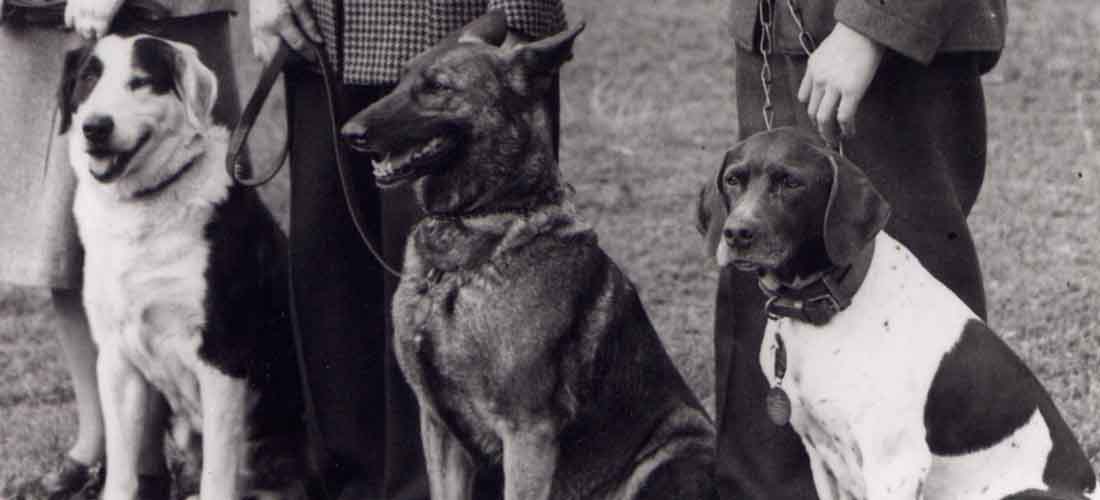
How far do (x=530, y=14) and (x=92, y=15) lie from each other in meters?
1.20

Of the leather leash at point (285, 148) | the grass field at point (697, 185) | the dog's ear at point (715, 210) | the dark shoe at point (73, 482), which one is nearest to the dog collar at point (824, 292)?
the dog's ear at point (715, 210)

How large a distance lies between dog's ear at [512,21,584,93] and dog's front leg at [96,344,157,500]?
144cm

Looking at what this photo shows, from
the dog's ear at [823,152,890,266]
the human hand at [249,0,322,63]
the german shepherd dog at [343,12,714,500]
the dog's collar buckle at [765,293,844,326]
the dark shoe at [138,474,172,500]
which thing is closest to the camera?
the dog's ear at [823,152,890,266]

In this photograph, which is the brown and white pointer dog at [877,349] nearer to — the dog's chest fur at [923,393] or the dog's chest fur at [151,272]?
the dog's chest fur at [923,393]

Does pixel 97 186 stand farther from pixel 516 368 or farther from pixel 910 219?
pixel 910 219

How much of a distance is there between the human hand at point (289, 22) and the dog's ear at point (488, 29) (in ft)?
1.61

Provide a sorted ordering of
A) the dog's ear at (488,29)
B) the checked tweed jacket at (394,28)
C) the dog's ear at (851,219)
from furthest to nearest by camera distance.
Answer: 1. the checked tweed jacket at (394,28)
2. the dog's ear at (488,29)
3. the dog's ear at (851,219)

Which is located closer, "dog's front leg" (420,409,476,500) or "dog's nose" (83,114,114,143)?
"dog's front leg" (420,409,476,500)

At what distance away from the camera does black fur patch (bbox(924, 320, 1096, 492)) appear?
341 centimetres

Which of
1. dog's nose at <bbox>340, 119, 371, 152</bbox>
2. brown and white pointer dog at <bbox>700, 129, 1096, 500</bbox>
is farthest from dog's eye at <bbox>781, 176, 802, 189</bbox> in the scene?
dog's nose at <bbox>340, 119, 371, 152</bbox>

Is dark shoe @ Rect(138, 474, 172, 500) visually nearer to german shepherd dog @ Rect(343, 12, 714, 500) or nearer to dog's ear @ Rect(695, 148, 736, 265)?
german shepherd dog @ Rect(343, 12, 714, 500)

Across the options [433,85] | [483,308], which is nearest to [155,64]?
[433,85]

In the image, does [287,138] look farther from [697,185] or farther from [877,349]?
[697,185]

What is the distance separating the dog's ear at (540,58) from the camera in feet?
12.4
